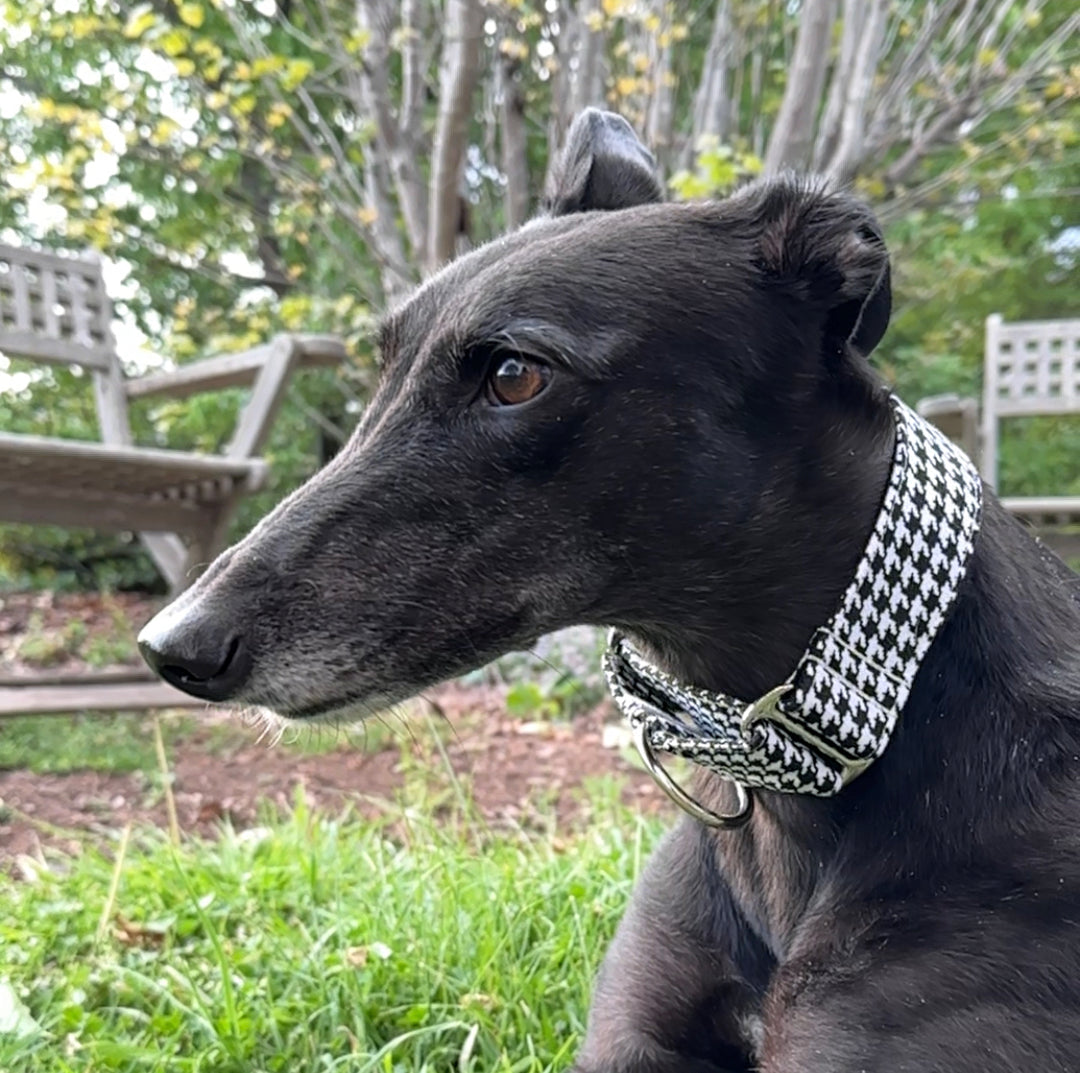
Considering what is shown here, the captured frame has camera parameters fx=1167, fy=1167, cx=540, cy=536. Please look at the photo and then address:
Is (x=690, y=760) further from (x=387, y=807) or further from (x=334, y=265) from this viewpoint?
(x=334, y=265)

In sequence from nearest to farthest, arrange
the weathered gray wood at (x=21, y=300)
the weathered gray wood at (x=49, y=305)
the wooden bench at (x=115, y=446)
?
the wooden bench at (x=115, y=446) → the weathered gray wood at (x=21, y=300) → the weathered gray wood at (x=49, y=305)

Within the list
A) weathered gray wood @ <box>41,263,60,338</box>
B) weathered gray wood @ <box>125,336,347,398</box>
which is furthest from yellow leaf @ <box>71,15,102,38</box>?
weathered gray wood @ <box>125,336,347,398</box>

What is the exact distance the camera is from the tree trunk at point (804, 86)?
3992 millimetres

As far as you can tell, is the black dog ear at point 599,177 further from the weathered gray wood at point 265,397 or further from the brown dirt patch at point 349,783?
the weathered gray wood at point 265,397

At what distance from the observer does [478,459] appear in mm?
1469

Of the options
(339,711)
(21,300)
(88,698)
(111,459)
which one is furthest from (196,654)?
(21,300)

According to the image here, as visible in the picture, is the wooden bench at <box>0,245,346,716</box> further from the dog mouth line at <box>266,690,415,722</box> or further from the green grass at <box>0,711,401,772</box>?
the dog mouth line at <box>266,690,415,722</box>

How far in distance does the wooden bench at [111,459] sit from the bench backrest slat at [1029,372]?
380cm

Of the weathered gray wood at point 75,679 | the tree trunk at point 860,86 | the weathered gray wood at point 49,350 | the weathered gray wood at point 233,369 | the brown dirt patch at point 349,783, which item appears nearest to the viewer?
the brown dirt patch at point 349,783

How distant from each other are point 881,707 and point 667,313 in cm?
55

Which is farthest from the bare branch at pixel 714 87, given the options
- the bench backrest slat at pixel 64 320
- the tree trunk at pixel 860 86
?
the bench backrest slat at pixel 64 320

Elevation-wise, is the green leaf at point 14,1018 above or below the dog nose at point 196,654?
below

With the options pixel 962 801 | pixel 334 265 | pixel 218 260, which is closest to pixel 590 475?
pixel 962 801

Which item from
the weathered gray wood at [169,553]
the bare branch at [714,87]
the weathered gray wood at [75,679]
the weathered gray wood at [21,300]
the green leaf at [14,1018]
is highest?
the bare branch at [714,87]
